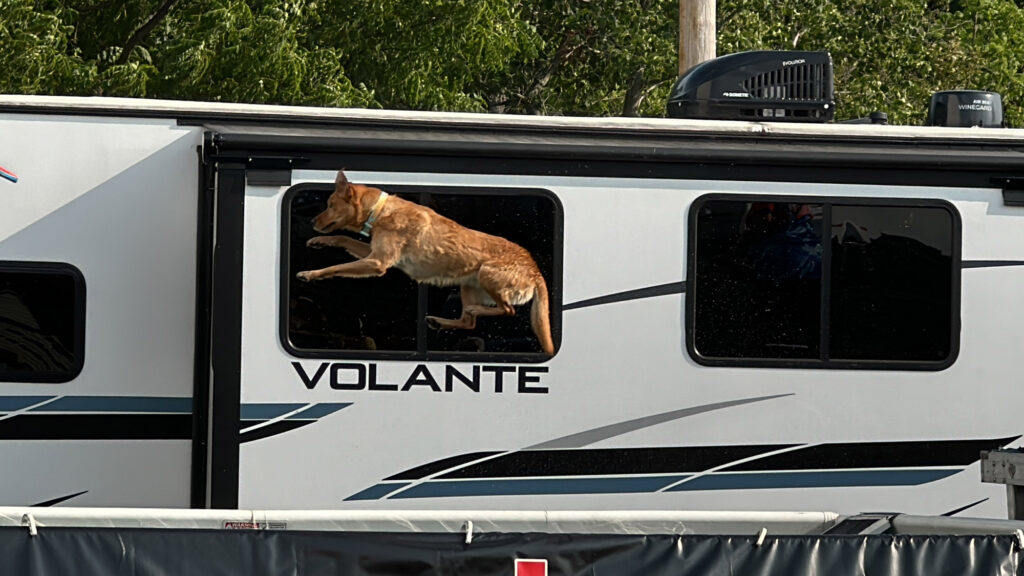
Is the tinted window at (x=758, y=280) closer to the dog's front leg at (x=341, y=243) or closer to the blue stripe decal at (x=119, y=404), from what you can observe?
the dog's front leg at (x=341, y=243)

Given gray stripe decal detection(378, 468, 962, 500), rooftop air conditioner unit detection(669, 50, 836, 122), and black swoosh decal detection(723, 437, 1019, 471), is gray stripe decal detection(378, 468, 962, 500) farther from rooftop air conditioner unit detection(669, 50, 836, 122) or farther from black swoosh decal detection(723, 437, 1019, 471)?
rooftop air conditioner unit detection(669, 50, 836, 122)

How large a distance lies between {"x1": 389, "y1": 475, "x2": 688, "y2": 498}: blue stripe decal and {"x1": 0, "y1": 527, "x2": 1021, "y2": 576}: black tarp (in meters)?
2.24

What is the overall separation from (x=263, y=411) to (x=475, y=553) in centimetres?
237

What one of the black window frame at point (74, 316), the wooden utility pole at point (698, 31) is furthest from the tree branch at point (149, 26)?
the black window frame at point (74, 316)

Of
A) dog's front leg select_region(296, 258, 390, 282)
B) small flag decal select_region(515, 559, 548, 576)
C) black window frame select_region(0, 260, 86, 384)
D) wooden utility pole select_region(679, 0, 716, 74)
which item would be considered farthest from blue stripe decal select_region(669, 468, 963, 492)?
wooden utility pole select_region(679, 0, 716, 74)

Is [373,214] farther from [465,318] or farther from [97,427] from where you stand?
[97,427]

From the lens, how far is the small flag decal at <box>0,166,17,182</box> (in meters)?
6.62

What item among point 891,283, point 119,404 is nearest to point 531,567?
point 119,404

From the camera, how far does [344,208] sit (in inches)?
258

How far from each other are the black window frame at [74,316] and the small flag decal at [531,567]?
3.01 m

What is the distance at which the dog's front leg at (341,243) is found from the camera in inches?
260

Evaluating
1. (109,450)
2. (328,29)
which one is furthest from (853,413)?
(328,29)

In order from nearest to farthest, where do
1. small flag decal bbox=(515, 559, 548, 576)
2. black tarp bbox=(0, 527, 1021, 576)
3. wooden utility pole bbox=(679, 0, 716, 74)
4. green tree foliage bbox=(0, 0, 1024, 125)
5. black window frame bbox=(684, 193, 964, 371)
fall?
black tarp bbox=(0, 527, 1021, 576), small flag decal bbox=(515, 559, 548, 576), black window frame bbox=(684, 193, 964, 371), wooden utility pole bbox=(679, 0, 716, 74), green tree foliage bbox=(0, 0, 1024, 125)

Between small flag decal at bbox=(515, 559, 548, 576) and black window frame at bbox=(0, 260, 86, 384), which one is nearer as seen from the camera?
small flag decal at bbox=(515, 559, 548, 576)
